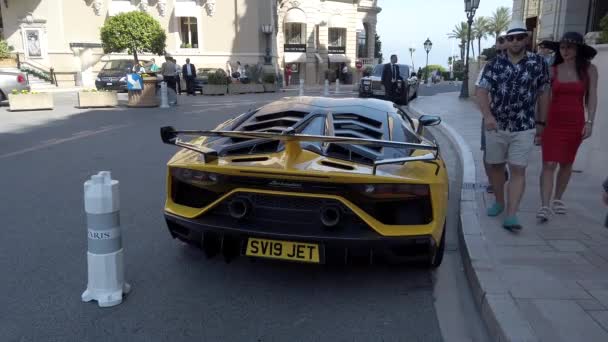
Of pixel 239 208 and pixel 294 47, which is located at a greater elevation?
pixel 294 47

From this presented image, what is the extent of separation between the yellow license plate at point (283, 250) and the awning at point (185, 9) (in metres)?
37.1

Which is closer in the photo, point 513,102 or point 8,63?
point 513,102

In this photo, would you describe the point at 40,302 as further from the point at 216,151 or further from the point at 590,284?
the point at 590,284

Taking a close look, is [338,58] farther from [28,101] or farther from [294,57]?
[28,101]

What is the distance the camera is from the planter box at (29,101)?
51.0ft

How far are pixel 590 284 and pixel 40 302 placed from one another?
3708 millimetres

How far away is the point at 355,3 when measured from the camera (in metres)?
49.5

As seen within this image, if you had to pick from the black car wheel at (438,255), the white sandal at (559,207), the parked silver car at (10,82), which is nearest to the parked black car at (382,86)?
the parked silver car at (10,82)

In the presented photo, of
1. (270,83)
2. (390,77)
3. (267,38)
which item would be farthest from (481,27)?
(390,77)

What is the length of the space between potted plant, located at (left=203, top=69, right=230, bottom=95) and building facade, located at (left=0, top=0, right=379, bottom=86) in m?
13.4

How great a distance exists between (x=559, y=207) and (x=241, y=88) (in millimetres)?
22622

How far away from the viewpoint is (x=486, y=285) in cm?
345

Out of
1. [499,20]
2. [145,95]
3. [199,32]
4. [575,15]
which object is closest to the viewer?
[575,15]

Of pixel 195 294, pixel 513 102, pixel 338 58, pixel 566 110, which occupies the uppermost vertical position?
pixel 338 58
